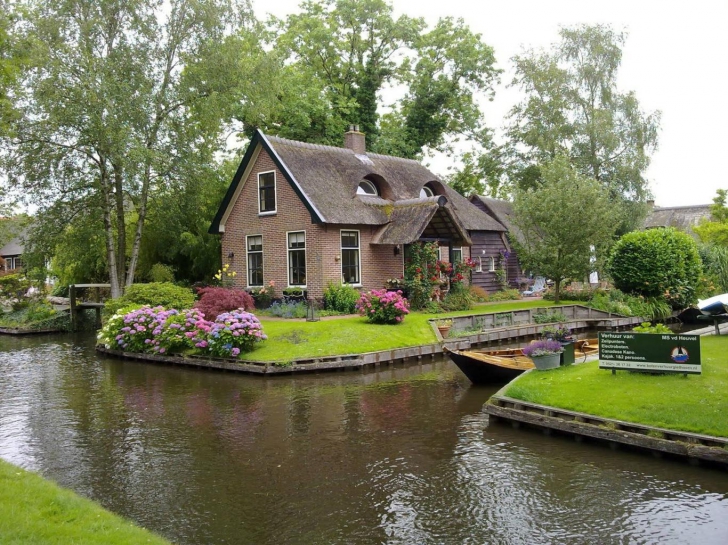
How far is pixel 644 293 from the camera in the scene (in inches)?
1089

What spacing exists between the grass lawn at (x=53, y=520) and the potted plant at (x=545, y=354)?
9.35 meters

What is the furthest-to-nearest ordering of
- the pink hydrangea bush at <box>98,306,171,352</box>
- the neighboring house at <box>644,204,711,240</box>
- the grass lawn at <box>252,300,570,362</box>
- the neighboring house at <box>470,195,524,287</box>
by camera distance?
the neighboring house at <box>644,204,711,240</box> → the neighboring house at <box>470,195,524,287</box> → the pink hydrangea bush at <box>98,306,171,352</box> → the grass lawn at <box>252,300,570,362</box>

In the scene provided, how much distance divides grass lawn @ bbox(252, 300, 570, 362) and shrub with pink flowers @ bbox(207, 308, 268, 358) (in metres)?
0.38

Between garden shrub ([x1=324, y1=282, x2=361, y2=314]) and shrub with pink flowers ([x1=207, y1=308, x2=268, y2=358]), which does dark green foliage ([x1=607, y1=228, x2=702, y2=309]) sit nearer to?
garden shrub ([x1=324, y1=282, x2=361, y2=314])

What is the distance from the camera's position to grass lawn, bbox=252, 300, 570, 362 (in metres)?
18.1

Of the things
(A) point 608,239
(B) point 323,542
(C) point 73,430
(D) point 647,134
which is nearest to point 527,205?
(A) point 608,239

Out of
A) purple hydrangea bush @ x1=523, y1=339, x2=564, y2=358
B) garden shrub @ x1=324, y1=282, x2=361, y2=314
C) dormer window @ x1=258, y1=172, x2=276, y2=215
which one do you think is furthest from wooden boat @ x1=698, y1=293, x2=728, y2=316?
dormer window @ x1=258, y1=172, x2=276, y2=215

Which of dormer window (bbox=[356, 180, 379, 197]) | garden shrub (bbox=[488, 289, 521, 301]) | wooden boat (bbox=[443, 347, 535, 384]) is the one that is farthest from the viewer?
garden shrub (bbox=[488, 289, 521, 301])

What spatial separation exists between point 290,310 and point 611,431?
1483cm

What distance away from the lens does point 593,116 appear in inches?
1454

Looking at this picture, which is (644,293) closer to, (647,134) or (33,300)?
(647,134)

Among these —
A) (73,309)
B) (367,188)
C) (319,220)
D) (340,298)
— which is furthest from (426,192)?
(73,309)

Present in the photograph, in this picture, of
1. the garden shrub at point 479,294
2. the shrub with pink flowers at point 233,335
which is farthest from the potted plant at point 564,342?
the garden shrub at point 479,294

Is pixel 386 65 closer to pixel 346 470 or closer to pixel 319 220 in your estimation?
pixel 319 220
